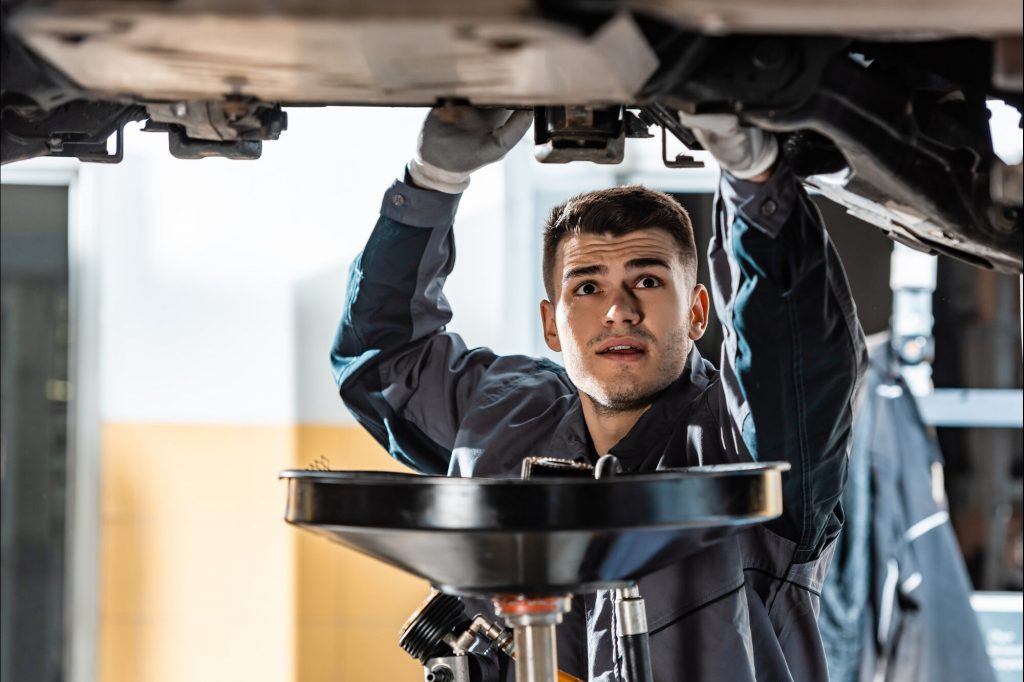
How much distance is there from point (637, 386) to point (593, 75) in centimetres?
69

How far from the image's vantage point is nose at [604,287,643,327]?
1.51 meters

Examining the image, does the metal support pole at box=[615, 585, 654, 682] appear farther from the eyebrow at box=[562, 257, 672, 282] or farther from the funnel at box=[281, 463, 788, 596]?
the eyebrow at box=[562, 257, 672, 282]

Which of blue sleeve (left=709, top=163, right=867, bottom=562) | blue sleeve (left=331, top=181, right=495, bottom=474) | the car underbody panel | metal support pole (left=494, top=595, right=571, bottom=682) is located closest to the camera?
the car underbody panel

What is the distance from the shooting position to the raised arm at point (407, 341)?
160cm

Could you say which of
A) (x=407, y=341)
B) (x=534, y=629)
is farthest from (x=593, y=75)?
(x=407, y=341)

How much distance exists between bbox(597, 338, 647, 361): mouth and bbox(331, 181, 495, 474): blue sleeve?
0.25m

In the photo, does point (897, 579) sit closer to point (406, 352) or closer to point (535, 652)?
point (406, 352)

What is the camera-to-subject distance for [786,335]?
49.7 inches

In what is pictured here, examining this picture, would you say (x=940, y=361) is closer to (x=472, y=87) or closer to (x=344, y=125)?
(x=344, y=125)

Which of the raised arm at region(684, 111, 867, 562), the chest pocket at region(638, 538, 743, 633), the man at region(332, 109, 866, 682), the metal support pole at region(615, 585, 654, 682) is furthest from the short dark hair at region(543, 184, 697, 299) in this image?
the metal support pole at region(615, 585, 654, 682)

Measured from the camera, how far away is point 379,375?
5.58 feet

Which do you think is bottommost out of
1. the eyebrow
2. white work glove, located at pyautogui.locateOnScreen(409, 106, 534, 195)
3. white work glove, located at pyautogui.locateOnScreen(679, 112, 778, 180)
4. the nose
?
the nose

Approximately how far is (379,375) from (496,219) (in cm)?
116

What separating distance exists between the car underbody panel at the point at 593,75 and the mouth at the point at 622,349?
0.33 metres
